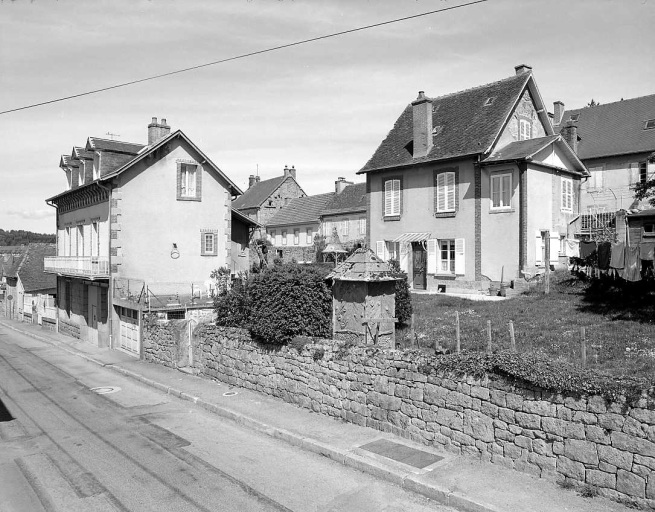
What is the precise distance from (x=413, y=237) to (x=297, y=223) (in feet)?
84.4

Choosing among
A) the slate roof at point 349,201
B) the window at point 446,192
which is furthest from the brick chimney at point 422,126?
the slate roof at point 349,201

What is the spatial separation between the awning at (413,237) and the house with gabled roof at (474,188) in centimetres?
5

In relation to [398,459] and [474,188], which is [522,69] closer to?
[474,188]

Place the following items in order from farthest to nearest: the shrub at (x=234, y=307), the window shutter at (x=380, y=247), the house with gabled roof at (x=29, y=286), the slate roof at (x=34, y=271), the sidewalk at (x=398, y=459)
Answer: the slate roof at (x=34, y=271) → the house with gabled roof at (x=29, y=286) → the window shutter at (x=380, y=247) → the shrub at (x=234, y=307) → the sidewalk at (x=398, y=459)

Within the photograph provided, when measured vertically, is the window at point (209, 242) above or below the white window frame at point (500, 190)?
below

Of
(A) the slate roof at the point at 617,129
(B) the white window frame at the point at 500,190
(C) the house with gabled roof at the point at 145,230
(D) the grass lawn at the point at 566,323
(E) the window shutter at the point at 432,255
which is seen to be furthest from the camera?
(A) the slate roof at the point at 617,129

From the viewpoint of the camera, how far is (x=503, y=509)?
6887mm

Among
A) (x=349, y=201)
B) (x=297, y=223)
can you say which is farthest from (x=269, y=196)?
(x=349, y=201)

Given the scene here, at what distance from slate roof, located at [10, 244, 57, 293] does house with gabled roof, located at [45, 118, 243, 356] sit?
54.1 ft

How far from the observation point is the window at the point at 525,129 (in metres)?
26.4

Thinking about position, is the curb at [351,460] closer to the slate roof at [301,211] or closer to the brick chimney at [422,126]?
the brick chimney at [422,126]

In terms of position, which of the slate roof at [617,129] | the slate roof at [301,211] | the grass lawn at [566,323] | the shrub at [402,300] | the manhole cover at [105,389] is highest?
the slate roof at [617,129]

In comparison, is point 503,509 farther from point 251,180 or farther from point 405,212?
point 251,180

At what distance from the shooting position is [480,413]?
842 centimetres
